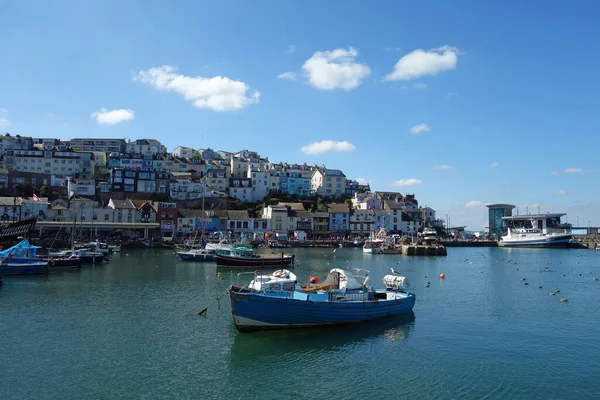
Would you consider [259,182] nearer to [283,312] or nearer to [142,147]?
[142,147]

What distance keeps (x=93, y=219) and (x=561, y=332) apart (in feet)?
317

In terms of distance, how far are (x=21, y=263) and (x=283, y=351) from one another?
128 ft

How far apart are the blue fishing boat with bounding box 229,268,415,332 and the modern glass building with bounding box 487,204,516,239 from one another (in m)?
137

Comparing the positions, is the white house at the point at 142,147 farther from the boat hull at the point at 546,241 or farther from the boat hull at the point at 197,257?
the boat hull at the point at 546,241

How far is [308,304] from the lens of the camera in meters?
25.6

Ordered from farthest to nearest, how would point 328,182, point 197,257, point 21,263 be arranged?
1. point 328,182
2. point 197,257
3. point 21,263

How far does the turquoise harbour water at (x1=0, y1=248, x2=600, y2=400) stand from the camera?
713 inches

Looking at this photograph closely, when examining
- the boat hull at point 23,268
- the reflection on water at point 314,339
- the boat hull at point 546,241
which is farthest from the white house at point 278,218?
the reflection on water at point 314,339

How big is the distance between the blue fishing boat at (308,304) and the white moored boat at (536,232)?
106424 mm

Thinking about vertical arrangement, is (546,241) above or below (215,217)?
below

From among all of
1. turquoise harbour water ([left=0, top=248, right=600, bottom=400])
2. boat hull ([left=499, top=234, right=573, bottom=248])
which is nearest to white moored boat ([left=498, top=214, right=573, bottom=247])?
boat hull ([left=499, top=234, right=573, bottom=248])

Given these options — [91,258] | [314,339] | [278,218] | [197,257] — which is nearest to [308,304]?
[314,339]

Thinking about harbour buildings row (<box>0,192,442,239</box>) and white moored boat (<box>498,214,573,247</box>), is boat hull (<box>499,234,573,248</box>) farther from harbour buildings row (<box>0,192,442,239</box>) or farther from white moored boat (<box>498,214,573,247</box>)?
harbour buildings row (<box>0,192,442,239</box>)

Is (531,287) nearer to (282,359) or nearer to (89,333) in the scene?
(282,359)
